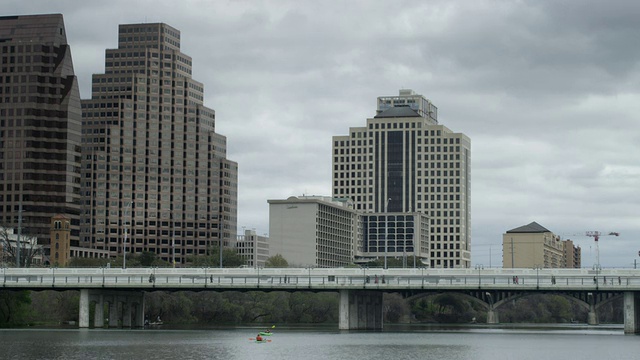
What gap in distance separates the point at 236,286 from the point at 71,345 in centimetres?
5180

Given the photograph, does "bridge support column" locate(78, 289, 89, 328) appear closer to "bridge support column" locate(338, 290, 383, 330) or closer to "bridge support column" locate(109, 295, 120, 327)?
"bridge support column" locate(109, 295, 120, 327)

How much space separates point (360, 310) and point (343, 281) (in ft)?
38.1

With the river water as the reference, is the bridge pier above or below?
above

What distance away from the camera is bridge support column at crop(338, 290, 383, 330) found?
531 ft

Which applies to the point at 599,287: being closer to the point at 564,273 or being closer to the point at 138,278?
the point at 564,273

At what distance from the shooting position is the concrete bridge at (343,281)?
15225 centimetres

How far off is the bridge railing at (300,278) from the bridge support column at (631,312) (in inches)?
201

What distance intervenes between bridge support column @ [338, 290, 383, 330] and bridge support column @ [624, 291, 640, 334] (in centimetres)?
3639

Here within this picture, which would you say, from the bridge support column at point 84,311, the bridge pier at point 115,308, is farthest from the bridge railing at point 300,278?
the bridge pier at point 115,308

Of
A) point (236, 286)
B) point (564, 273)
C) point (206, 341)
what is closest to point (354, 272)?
point (236, 286)

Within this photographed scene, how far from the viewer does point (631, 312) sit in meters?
154

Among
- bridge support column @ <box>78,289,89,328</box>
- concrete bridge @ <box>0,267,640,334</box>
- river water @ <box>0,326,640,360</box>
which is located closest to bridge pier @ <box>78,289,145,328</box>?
bridge support column @ <box>78,289,89,328</box>

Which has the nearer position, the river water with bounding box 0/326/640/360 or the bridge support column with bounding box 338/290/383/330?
the river water with bounding box 0/326/640/360

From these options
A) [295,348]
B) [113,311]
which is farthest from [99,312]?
[295,348]
